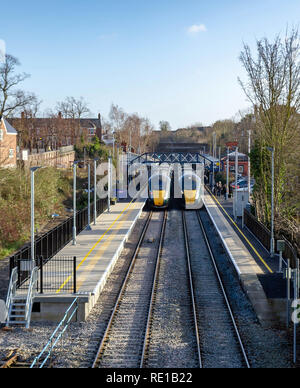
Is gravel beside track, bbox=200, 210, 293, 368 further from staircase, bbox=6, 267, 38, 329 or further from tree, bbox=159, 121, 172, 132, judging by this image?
tree, bbox=159, 121, 172, 132

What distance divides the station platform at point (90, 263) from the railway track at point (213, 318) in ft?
11.8

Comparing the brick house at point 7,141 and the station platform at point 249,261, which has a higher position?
the brick house at point 7,141

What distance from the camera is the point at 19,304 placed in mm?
15578

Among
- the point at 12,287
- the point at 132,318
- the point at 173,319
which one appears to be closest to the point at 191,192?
the point at 173,319

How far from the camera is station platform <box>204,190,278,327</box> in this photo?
16125 mm

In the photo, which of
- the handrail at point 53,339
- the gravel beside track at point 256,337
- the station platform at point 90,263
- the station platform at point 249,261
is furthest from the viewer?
the station platform at point 249,261

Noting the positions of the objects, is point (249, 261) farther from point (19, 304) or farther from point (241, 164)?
point (241, 164)

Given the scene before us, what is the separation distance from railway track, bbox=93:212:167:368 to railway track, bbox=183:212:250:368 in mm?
1668

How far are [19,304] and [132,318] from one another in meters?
3.59

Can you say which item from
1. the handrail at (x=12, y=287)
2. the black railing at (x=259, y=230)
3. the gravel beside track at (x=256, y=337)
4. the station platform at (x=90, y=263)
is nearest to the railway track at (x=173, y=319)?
the gravel beside track at (x=256, y=337)

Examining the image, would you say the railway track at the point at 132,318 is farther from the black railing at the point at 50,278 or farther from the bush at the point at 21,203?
the bush at the point at 21,203

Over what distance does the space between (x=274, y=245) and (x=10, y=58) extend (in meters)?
33.2

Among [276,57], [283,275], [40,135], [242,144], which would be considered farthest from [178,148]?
[283,275]

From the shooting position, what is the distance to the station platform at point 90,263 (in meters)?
15.8
